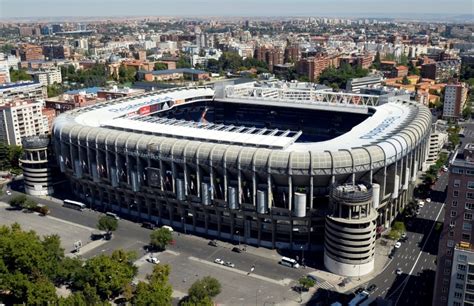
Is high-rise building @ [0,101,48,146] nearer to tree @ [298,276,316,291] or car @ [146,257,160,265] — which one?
car @ [146,257,160,265]

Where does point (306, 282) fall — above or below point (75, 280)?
below

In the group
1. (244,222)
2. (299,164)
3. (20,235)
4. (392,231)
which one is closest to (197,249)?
(244,222)

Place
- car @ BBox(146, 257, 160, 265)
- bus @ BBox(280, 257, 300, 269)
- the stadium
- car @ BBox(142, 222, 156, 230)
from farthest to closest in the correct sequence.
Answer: car @ BBox(142, 222, 156, 230) → car @ BBox(146, 257, 160, 265) → bus @ BBox(280, 257, 300, 269) → the stadium

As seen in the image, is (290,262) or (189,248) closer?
(290,262)

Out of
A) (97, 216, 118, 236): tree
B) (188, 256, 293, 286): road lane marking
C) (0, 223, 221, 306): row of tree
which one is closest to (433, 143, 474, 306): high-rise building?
(188, 256, 293, 286): road lane marking

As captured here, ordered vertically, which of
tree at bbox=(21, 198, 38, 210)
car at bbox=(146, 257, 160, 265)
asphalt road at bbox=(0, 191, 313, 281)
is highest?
tree at bbox=(21, 198, 38, 210)

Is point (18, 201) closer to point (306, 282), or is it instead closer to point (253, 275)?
point (253, 275)

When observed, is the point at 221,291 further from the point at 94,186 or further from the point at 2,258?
the point at 94,186

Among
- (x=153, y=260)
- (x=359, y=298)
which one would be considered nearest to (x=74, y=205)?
(x=153, y=260)

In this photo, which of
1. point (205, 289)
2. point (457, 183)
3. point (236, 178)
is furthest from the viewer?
point (236, 178)
